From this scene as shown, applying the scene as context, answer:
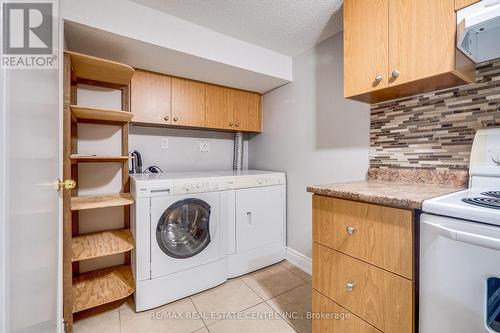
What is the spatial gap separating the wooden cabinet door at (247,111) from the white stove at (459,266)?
2115 millimetres

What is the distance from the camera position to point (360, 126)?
1.77m

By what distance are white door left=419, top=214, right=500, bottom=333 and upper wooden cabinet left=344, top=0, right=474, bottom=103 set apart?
762mm

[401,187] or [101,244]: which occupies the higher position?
[401,187]

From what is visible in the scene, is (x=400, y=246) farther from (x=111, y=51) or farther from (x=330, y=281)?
(x=111, y=51)

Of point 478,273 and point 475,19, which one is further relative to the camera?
point 475,19

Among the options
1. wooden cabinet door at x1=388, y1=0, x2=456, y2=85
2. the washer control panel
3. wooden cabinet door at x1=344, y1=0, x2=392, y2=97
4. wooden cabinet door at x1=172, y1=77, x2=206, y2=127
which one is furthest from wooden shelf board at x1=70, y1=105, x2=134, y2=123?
wooden cabinet door at x1=388, y1=0, x2=456, y2=85

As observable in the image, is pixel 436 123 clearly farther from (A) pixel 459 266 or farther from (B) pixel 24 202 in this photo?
(B) pixel 24 202

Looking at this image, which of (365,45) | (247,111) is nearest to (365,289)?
(365,45)

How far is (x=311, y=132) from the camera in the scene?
86.0 inches

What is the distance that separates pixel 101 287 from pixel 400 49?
8.43 ft

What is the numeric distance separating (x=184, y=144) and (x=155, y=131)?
1.13 ft

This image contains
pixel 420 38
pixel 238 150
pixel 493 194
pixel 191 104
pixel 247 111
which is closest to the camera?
pixel 493 194

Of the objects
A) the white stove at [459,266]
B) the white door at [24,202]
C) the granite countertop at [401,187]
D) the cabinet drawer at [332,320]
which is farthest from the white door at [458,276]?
the white door at [24,202]

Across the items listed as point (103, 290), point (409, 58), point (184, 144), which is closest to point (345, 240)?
point (409, 58)
